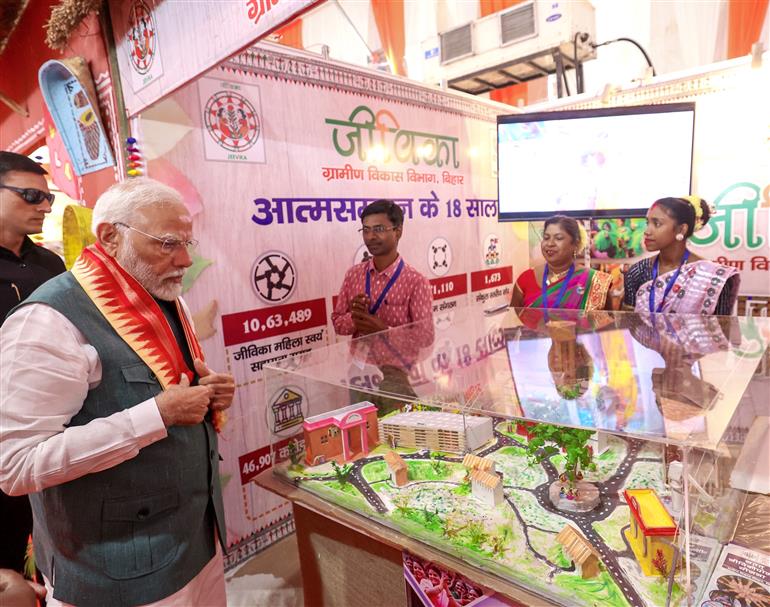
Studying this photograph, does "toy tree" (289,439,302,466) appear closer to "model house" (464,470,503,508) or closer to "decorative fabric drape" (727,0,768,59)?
"model house" (464,470,503,508)

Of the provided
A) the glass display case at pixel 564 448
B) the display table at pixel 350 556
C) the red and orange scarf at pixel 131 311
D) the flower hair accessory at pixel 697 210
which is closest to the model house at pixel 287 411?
the glass display case at pixel 564 448

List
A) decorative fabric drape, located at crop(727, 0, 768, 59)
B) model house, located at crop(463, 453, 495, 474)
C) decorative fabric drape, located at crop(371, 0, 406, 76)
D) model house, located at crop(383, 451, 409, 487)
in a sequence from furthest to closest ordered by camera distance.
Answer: decorative fabric drape, located at crop(371, 0, 406, 76) < decorative fabric drape, located at crop(727, 0, 768, 59) < model house, located at crop(383, 451, 409, 487) < model house, located at crop(463, 453, 495, 474)

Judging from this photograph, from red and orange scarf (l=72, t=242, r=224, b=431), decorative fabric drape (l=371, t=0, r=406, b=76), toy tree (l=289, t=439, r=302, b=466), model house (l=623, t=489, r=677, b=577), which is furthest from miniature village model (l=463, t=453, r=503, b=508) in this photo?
decorative fabric drape (l=371, t=0, r=406, b=76)

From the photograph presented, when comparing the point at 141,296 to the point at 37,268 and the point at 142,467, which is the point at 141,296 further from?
the point at 37,268

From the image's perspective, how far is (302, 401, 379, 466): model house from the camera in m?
2.01

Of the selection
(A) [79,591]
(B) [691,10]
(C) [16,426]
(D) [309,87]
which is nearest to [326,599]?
(A) [79,591]

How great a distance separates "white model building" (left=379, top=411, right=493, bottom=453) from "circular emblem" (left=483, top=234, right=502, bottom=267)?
3.39 metres

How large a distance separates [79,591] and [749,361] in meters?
2.08

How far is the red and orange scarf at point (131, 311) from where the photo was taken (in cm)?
130

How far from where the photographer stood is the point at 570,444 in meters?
1.59

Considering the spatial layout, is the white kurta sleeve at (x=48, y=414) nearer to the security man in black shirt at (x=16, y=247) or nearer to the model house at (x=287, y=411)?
the model house at (x=287, y=411)

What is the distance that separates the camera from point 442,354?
215 centimetres

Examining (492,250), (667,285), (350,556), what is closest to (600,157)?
(667,285)

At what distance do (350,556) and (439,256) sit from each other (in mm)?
3101
